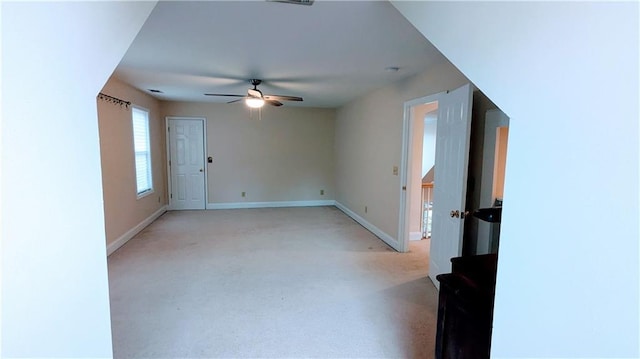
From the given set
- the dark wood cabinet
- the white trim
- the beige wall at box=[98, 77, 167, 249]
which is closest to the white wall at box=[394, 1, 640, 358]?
the dark wood cabinet

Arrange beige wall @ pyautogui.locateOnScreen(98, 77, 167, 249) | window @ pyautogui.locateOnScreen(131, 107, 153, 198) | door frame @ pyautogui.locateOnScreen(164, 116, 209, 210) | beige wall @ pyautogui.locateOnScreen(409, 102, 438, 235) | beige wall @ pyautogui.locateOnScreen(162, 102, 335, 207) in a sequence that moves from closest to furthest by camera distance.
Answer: beige wall @ pyautogui.locateOnScreen(98, 77, 167, 249) → beige wall @ pyautogui.locateOnScreen(409, 102, 438, 235) → window @ pyautogui.locateOnScreen(131, 107, 153, 198) → door frame @ pyautogui.locateOnScreen(164, 116, 209, 210) → beige wall @ pyautogui.locateOnScreen(162, 102, 335, 207)

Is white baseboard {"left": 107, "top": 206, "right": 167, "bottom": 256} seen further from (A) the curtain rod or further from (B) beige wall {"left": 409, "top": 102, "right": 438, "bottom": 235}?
(B) beige wall {"left": 409, "top": 102, "right": 438, "bottom": 235}

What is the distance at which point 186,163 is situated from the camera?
6.50 m

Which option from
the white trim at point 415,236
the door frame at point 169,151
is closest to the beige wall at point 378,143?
the white trim at point 415,236

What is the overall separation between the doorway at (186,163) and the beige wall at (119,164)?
0.94m

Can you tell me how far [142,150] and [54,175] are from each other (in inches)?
196

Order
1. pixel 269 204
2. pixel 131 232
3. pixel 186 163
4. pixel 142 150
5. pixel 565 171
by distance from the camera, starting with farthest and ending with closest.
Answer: pixel 269 204
pixel 186 163
pixel 142 150
pixel 131 232
pixel 565 171

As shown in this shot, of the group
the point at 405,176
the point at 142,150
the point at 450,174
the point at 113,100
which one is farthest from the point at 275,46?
the point at 142,150

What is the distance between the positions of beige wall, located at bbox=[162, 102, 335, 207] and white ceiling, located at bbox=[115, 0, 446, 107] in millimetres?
2080

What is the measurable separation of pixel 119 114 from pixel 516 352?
190 inches

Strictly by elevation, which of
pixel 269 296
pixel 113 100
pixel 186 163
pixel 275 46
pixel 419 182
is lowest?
pixel 269 296

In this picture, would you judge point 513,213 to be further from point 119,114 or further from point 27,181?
point 119,114

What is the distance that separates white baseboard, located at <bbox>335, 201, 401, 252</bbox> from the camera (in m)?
4.23

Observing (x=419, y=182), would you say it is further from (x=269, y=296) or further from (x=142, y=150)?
(x=142, y=150)
